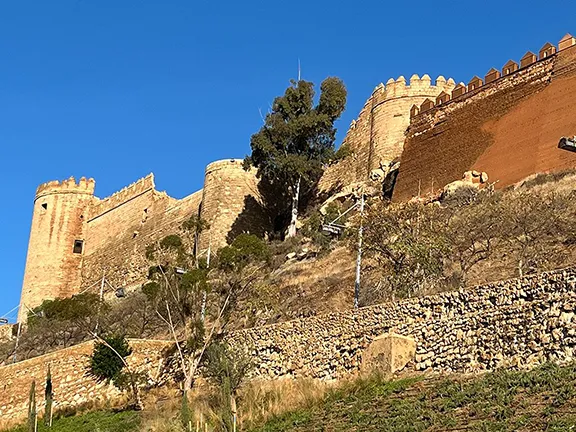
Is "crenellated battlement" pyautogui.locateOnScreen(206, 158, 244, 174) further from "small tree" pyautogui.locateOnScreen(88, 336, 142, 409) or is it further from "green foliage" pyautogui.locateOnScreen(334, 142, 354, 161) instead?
"small tree" pyautogui.locateOnScreen(88, 336, 142, 409)

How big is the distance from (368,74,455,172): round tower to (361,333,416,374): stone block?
66.8 ft

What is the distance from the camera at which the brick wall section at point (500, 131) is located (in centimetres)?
2638

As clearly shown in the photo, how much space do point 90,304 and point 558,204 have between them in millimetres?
12619

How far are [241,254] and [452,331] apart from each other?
6.68 m

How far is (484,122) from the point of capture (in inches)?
1146

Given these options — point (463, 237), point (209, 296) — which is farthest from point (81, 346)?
point (463, 237)

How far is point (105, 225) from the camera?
45938 mm

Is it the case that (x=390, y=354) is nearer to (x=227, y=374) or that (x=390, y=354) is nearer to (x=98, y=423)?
(x=227, y=374)

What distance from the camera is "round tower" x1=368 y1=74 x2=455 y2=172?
3584 centimetres

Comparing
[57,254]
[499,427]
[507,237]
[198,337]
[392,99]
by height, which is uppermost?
[392,99]

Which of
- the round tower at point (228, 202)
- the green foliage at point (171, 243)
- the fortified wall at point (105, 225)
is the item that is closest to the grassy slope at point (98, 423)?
the green foliage at point (171, 243)

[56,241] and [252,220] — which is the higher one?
[56,241]

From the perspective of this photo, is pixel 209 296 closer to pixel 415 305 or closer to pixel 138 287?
pixel 415 305

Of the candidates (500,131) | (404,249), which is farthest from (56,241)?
(404,249)
